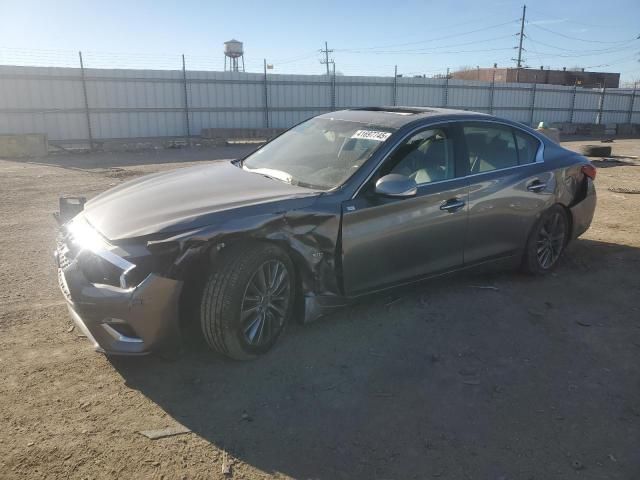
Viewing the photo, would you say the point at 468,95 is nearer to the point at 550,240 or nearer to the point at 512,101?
the point at 512,101

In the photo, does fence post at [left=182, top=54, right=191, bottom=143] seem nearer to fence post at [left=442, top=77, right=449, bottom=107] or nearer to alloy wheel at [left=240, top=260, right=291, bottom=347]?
fence post at [left=442, top=77, right=449, bottom=107]

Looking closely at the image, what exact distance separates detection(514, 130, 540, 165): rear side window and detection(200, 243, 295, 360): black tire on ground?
107 inches

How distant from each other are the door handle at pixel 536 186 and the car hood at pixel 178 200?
89.9 inches

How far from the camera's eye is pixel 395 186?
11.8ft

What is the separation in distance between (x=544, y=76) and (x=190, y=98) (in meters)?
38.6

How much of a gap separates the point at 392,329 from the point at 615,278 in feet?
8.80

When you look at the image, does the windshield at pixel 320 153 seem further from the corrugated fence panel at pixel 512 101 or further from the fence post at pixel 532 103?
the fence post at pixel 532 103

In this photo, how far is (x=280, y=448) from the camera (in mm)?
2584

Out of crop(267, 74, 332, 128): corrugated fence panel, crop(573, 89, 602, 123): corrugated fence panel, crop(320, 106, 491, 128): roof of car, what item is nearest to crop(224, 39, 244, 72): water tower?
crop(267, 74, 332, 128): corrugated fence panel

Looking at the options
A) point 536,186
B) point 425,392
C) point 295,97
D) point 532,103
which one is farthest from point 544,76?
point 425,392

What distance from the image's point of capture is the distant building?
4525 centimetres

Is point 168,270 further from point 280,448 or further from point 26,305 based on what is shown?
point 26,305

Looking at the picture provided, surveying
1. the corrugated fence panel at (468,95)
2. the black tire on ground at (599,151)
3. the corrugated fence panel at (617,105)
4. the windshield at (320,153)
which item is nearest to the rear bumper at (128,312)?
the windshield at (320,153)

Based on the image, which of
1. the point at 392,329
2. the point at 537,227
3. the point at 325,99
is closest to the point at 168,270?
the point at 392,329
